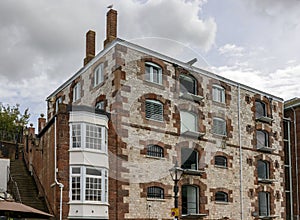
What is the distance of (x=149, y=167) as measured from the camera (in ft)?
93.2

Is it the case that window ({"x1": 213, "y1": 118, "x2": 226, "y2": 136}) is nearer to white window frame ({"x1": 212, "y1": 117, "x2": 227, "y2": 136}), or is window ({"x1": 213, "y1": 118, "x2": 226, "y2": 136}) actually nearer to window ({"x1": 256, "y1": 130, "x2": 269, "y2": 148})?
white window frame ({"x1": 212, "y1": 117, "x2": 227, "y2": 136})

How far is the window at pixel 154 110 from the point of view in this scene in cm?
2975

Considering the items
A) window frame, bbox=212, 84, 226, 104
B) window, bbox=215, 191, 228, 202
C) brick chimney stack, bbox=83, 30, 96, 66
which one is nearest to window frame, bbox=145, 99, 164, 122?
window frame, bbox=212, 84, 226, 104

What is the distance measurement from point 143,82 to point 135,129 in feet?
10.3

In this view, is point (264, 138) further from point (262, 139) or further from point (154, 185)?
point (154, 185)

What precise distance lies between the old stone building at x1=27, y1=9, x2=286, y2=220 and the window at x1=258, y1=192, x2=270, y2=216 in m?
0.08

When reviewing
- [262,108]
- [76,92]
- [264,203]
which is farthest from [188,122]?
[264,203]

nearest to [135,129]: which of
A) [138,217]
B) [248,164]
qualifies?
[138,217]

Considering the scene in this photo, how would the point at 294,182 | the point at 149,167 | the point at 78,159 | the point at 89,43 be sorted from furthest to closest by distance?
the point at 294,182, the point at 89,43, the point at 149,167, the point at 78,159

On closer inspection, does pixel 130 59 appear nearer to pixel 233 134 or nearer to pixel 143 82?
pixel 143 82

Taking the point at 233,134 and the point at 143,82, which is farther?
the point at 233,134

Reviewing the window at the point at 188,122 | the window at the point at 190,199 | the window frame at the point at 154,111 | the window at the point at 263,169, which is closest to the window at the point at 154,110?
the window frame at the point at 154,111

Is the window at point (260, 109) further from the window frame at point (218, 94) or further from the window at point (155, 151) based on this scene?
the window at point (155, 151)

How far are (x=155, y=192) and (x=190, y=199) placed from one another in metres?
3.54
